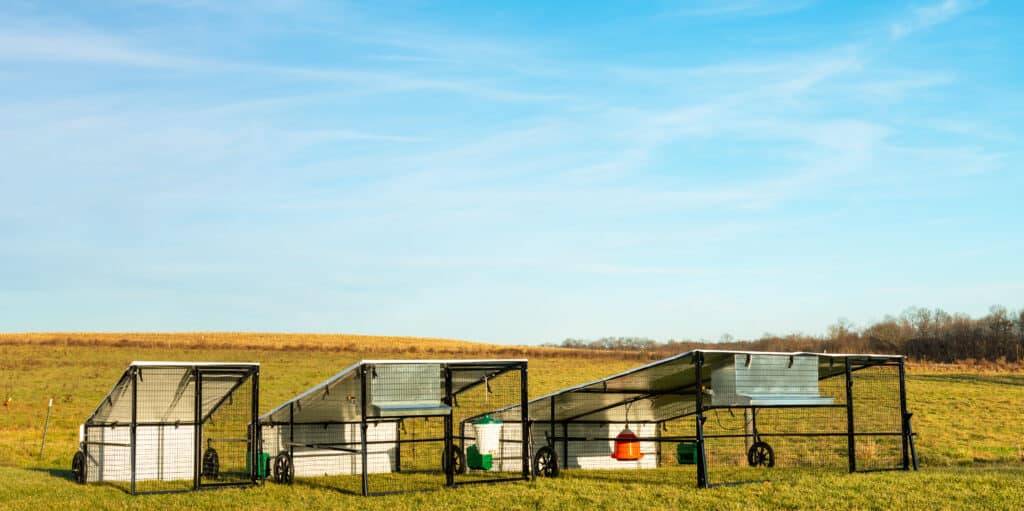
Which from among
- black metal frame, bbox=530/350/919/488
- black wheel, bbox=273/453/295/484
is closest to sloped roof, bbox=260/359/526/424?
black wheel, bbox=273/453/295/484

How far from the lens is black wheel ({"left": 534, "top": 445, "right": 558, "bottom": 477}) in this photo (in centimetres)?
1898

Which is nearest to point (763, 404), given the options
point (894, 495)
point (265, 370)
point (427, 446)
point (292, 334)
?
point (894, 495)

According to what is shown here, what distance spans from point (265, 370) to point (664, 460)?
1420 inches

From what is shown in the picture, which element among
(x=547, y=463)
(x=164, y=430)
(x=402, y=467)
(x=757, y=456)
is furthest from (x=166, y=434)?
(x=757, y=456)

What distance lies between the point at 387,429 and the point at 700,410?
886cm

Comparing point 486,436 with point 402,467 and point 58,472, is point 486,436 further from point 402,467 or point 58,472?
point 58,472

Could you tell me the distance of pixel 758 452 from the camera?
70.3 feet

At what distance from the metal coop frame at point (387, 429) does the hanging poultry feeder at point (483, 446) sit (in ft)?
0.06

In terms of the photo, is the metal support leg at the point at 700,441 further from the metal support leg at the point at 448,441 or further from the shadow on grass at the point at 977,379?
the shadow on grass at the point at 977,379

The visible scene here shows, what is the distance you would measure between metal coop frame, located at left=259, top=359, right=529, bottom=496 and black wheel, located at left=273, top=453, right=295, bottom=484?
0.02m

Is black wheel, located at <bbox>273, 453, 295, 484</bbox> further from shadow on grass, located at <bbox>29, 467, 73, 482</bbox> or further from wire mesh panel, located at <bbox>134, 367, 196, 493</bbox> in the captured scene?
shadow on grass, located at <bbox>29, 467, 73, 482</bbox>

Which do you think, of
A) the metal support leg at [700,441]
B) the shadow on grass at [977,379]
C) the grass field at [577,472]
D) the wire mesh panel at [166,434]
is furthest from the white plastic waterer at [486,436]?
the shadow on grass at [977,379]

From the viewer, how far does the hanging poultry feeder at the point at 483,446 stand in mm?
18391

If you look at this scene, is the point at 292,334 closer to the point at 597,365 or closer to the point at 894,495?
the point at 597,365
